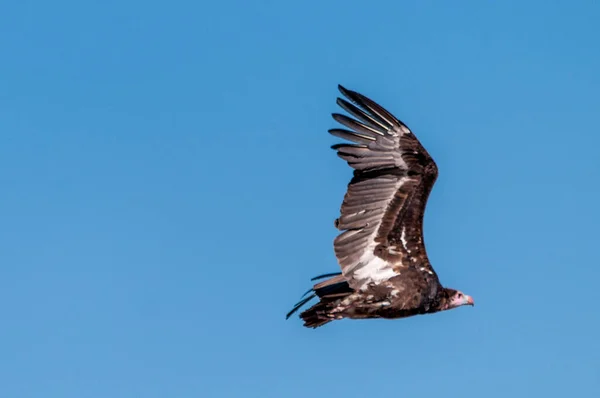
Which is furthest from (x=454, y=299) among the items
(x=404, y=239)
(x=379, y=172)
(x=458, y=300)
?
(x=379, y=172)

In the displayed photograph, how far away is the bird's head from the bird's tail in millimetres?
1606

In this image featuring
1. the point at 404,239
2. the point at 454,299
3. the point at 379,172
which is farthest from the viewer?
the point at 454,299

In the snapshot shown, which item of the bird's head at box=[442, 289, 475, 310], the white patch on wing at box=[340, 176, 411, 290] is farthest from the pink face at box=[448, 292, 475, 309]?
the white patch on wing at box=[340, 176, 411, 290]

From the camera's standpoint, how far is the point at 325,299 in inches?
1467

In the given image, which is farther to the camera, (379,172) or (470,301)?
(470,301)

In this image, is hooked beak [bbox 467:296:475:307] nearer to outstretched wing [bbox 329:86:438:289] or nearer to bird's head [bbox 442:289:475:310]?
bird's head [bbox 442:289:475:310]

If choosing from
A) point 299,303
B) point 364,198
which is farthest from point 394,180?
point 299,303

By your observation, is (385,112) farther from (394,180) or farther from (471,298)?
(471,298)

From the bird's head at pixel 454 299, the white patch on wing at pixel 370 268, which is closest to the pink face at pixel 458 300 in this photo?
the bird's head at pixel 454 299

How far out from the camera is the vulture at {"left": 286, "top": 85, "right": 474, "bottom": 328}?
121 ft

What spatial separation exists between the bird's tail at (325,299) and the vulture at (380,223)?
2 centimetres

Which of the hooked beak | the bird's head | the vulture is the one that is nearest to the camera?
the vulture

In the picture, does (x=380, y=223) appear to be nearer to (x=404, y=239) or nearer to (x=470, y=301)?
(x=404, y=239)

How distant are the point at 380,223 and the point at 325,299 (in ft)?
4.94
